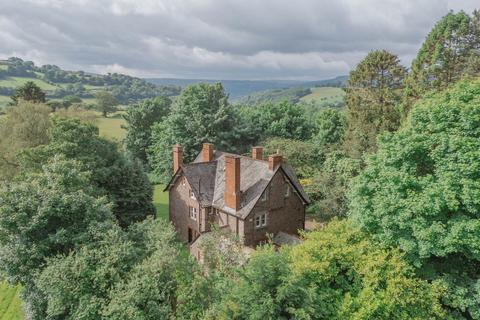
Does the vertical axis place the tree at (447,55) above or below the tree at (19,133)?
above

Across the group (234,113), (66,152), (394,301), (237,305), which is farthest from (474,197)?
(234,113)

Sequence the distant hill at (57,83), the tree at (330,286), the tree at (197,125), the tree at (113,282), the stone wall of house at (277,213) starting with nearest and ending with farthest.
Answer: the tree at (330,286) < the tree at (113,282) < the stone wall of house at (277,213) < the tree at (197,125) < the distant hill at (57,83)

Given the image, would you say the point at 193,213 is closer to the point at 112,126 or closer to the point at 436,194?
the point at 436,194

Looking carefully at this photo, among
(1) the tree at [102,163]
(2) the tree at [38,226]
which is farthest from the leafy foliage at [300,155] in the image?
(2) the tree at [38,226]

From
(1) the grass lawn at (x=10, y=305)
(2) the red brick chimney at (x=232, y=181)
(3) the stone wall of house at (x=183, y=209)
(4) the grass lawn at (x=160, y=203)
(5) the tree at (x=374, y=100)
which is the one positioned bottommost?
(4) the grass lawn at (x=160, y=203)

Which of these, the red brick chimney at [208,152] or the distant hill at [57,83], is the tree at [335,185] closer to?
the red brick chimney at [208,152]

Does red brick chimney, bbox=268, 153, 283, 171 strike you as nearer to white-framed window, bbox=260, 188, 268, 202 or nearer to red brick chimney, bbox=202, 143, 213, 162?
white-framed window, bbox=260, 188, 268, 202

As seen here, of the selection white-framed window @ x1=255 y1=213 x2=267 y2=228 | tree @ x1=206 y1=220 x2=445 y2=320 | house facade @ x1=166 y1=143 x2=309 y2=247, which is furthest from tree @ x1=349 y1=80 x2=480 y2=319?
white-framed window @ x1=255 y1=213 x2=267 y2=228
